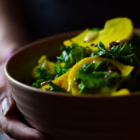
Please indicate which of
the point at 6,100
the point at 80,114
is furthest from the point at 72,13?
the point at 80,114

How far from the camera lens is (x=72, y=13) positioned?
63.9 inches

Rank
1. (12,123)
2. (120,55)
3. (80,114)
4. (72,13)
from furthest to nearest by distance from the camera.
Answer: (72,13) → (12,123) → (120,55) → (80,114)

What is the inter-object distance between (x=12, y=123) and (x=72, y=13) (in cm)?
111

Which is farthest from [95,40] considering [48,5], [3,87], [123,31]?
[48,5]

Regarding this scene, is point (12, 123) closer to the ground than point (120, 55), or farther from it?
closer to the ground

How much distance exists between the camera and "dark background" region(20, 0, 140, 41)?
1551 mm

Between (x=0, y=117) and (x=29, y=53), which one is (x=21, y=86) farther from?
(x=29, y=53)

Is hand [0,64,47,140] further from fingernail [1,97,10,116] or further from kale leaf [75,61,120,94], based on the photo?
kale leaf [75,61,120,94]

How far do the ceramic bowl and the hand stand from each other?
4 centimetres

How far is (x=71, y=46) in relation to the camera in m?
0.74

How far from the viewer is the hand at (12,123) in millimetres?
641

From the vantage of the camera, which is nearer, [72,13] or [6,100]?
[6,100]

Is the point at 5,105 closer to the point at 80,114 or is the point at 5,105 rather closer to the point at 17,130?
the point at 17,130

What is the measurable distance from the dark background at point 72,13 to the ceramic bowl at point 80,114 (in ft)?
3.67
